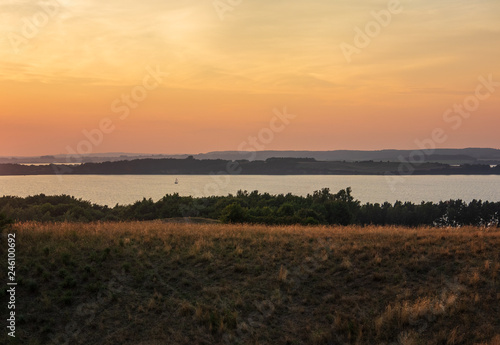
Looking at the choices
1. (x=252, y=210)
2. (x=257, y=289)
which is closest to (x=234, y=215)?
(x=252, y=210)

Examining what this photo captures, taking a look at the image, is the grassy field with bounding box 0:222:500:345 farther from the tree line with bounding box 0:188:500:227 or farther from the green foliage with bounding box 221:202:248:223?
the green foliage with bounding box 221:202:248:223

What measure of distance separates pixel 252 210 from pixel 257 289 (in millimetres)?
38774

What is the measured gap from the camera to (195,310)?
43.6 ft

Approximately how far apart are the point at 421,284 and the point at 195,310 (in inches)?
302

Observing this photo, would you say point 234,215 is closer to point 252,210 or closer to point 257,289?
point 252,210

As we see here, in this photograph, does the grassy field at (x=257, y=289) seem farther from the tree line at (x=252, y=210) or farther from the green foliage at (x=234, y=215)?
the green foliage at (x=234, y=215)

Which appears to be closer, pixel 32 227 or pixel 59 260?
pixel 59 260

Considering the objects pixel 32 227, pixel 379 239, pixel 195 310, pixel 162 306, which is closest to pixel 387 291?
pixel 379 239

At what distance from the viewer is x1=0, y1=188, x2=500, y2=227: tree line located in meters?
47.4

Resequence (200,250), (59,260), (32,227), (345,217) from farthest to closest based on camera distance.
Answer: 1. (345,217)
2. (32,227)
3. (200,250)
4. (59,260)

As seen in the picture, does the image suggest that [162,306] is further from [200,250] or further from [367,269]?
[367,269]

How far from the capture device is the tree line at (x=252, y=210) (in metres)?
47.4

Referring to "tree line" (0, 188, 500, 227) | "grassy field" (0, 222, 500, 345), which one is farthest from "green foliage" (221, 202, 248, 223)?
"grassy field" (0, 222, 500, 345)

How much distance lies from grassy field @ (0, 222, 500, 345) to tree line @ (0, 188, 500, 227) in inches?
235
